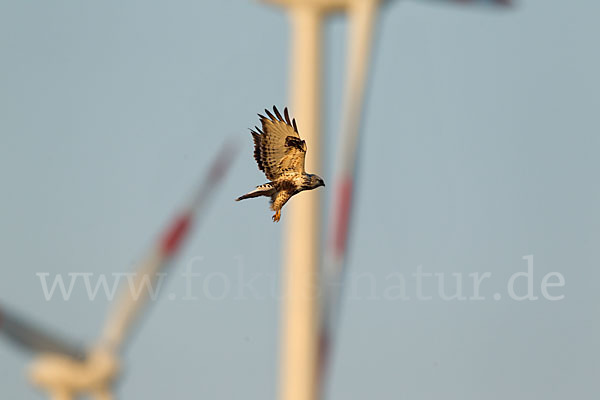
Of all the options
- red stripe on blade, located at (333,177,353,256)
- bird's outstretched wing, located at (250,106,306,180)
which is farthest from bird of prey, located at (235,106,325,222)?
red stripe on blade, located at (333,177,353,256)

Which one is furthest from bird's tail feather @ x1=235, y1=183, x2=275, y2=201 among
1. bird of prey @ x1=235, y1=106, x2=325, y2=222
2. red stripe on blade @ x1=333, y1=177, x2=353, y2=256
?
red stripe on blade @ x1=333, y1=177, x2=353, y2=256

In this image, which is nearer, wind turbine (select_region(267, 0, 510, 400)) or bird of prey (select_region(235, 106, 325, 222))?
bird of prey (select_region(235, 106, 325, 222))

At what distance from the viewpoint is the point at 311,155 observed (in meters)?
94.4

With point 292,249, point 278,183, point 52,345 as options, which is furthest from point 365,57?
point 278,183

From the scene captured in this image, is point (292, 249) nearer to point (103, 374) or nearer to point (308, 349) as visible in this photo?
point (308, 349)

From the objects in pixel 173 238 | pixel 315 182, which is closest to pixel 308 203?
pixel 173 238

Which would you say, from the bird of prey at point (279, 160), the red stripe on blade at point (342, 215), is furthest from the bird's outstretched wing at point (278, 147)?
the red stripe on blade at point (342, 215)

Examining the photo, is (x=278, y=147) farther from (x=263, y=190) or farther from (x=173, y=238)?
(x=173, y=238)

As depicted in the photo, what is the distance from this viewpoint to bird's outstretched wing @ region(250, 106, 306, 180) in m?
48.8

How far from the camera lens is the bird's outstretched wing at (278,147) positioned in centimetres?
4884

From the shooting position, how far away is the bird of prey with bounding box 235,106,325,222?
161 feet

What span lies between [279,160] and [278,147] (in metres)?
0.46

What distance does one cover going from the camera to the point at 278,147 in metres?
49.3

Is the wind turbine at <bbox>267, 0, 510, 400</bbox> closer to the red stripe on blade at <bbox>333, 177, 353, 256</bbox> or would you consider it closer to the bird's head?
the red stripe on blade at <bbox>333, 177, 353, 256</bbox>
